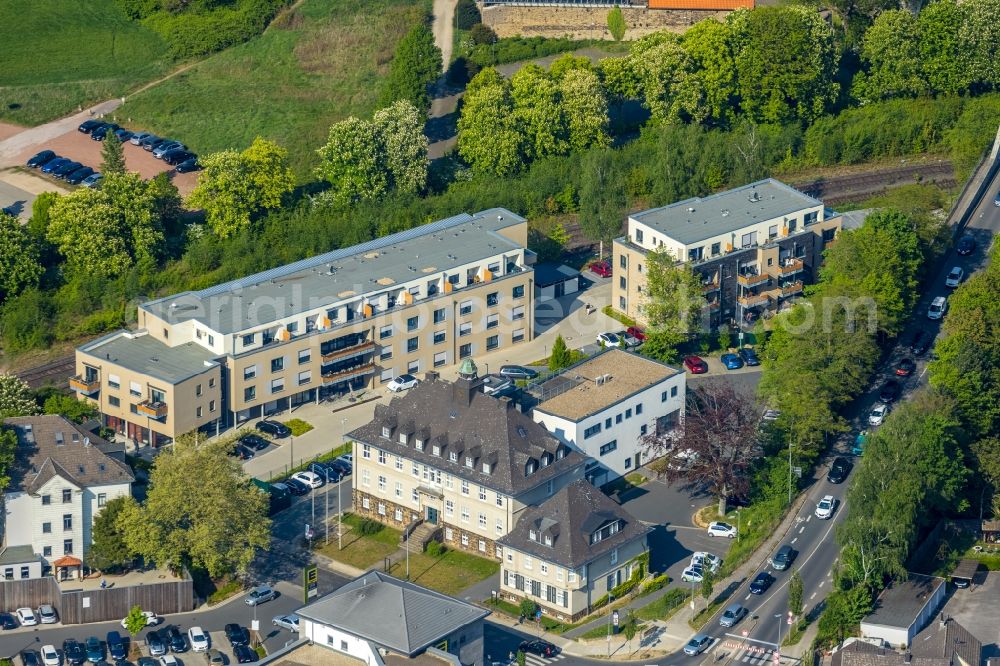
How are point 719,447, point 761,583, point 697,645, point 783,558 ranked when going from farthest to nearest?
point 719,447 < point 783,558 < point 761,583 < point 697,645

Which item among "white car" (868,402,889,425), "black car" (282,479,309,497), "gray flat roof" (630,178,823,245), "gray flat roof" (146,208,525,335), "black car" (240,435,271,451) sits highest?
"gray flat roof" (630,178,823,245)

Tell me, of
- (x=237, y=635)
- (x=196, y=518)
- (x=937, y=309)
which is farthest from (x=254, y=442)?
(x=937, y=309)

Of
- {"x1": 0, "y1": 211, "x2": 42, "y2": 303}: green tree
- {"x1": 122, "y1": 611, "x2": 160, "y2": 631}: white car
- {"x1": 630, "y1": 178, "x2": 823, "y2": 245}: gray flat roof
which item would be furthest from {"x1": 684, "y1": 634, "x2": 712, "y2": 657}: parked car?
{"x1": 0, "y1": 211, "x2": 42, "y2": 303}: green tree

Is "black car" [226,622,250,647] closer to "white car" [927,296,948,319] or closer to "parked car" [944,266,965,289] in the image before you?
"white car" [927,296,948,319]

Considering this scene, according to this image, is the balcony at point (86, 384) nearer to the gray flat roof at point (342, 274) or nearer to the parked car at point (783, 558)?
the gray flat roof at point (342, 274)

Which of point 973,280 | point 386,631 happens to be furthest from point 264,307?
point 973,280

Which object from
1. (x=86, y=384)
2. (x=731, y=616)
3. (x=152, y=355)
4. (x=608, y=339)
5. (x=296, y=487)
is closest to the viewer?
(x=731, y=616)

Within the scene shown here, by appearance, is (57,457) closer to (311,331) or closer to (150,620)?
(150,620)
